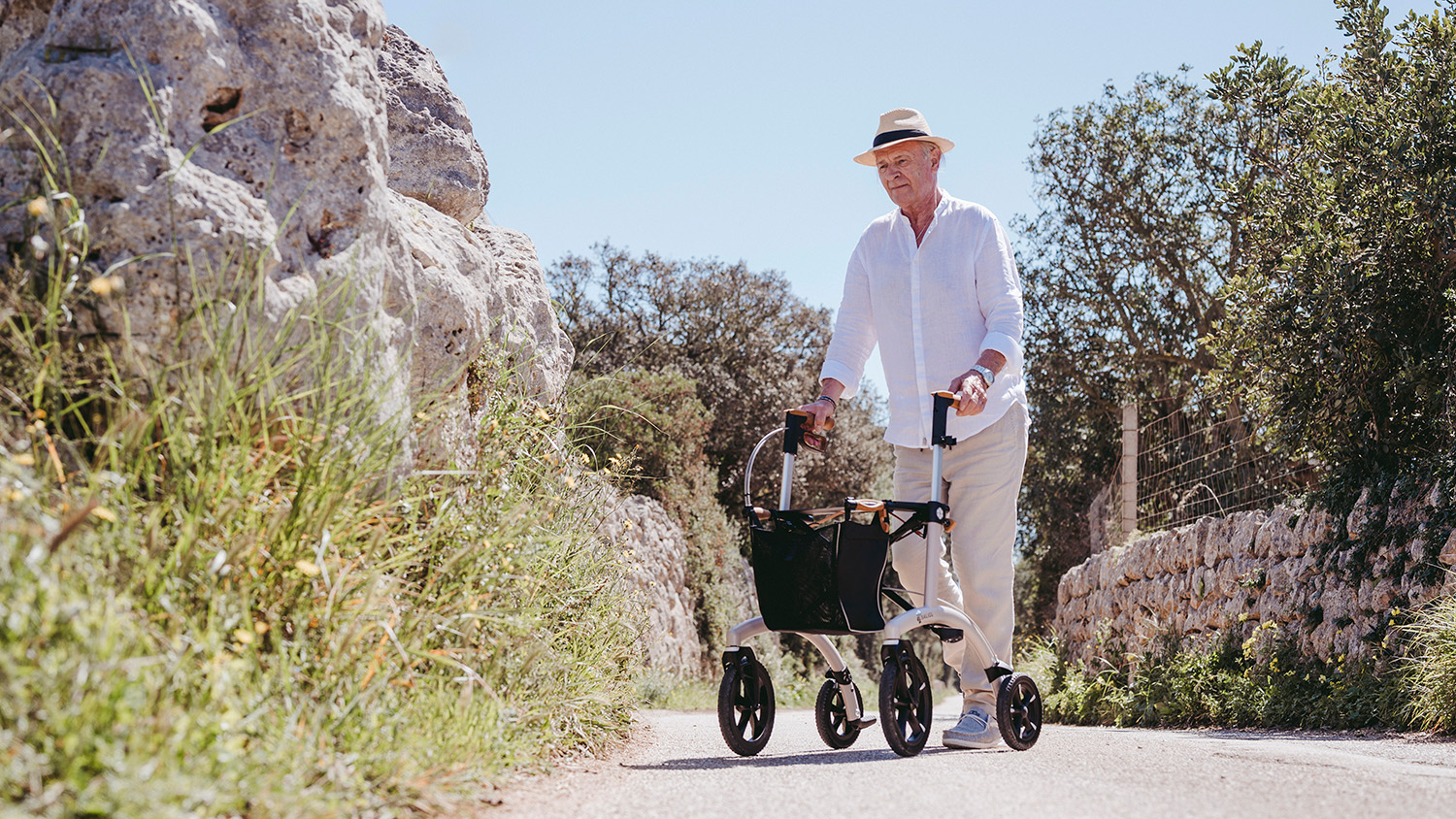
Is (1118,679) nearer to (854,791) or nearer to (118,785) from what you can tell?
(854,791)

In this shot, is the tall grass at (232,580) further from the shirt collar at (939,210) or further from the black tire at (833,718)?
the shirt collar at (939,210)

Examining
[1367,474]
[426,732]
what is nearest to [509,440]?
[426,732]

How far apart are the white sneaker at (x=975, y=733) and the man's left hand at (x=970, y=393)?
1.12 m

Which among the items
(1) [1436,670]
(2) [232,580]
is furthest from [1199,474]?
(2) [232,580]

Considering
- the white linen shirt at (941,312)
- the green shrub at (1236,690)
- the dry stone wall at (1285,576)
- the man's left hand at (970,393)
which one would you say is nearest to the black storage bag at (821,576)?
the man's left hand at (970,393)

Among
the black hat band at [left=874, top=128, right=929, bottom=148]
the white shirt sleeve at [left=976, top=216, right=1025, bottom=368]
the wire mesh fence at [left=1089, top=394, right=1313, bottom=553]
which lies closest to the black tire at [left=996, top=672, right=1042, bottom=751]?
the white shirt sleeve at [left=976, top=216, right=1025, bottom=368]

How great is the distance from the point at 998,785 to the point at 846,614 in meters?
0.84

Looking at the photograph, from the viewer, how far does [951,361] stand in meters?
4.43

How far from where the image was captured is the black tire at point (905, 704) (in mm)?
3539

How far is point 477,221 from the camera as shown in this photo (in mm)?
5852

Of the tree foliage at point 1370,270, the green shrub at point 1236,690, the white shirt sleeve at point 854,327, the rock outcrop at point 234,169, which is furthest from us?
the tree foliage at point 1370,270

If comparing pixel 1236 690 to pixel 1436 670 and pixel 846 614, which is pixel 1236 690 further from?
pixel 846 614

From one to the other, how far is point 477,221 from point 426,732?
3.75m

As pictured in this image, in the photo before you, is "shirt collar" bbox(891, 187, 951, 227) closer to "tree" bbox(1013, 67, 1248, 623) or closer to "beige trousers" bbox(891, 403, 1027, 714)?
"beige trousers" bbox(891, 403, 1027, 714)
